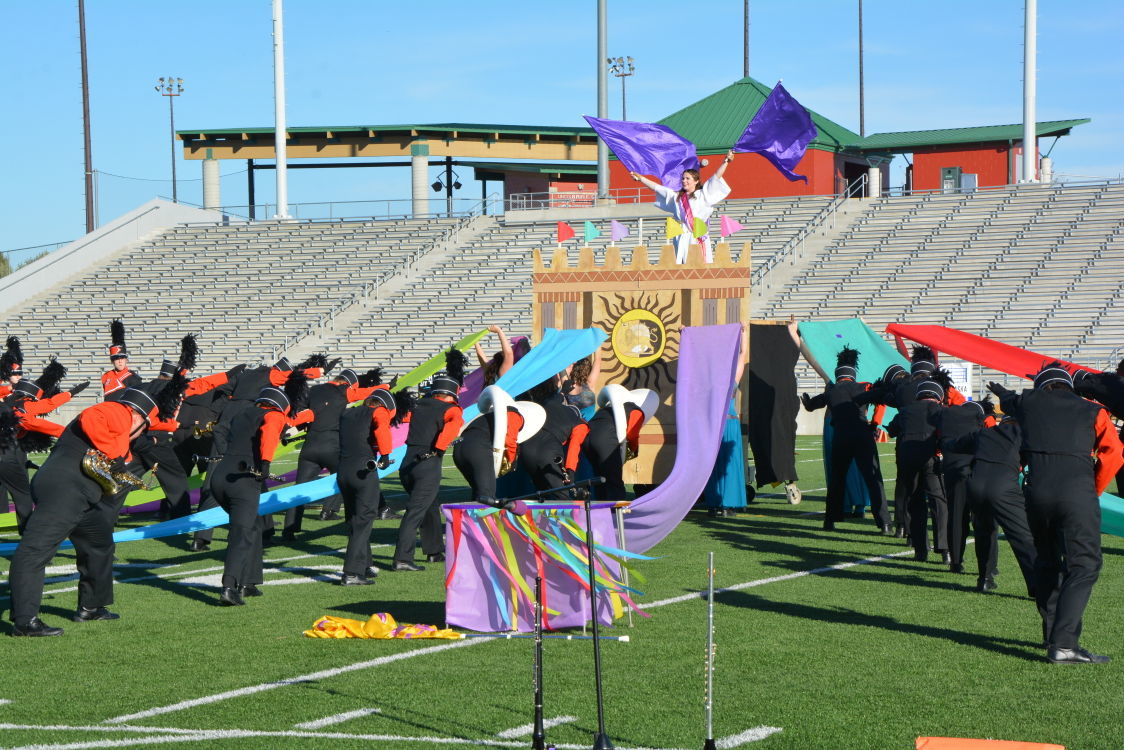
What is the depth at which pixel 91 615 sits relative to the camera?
10.1 m

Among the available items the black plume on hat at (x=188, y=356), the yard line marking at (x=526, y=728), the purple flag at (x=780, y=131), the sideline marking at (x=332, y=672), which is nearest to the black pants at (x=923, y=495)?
the sideline marking at (x=332, y=672)

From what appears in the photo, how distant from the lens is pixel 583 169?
5112 centimetres

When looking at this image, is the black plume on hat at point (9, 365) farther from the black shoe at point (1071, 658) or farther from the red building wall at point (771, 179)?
the red building wall at point (771, 179)

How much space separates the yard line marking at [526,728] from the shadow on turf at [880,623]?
3.08 m

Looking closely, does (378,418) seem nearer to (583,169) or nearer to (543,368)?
(543,368)

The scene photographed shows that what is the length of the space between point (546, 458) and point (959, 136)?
34397mm

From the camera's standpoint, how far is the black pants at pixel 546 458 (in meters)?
12.2

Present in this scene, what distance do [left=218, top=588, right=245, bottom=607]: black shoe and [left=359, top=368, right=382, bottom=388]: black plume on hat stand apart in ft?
14.8

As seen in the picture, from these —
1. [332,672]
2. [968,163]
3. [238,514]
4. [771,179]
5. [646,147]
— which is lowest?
[332,672]

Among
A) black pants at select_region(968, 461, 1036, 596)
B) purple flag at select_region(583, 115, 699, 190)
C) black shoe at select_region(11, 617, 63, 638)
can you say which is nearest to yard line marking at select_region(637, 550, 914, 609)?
black pants at select_region(968, 461, 1036, 596)

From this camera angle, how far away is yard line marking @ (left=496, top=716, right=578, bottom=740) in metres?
6.70

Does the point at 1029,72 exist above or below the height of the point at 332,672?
above

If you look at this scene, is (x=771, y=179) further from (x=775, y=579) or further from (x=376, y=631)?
(x=376, y=631)

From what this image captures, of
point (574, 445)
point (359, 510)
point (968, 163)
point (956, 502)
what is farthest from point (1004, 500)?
point (968, 163)
